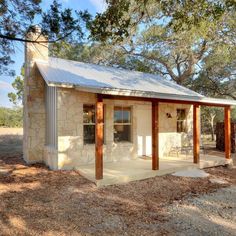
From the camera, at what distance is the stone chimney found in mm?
8906

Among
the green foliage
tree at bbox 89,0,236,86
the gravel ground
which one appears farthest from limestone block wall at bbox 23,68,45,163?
the green foliage

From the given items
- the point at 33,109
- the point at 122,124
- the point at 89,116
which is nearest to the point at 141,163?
the point at 122,124

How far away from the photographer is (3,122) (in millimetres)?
25938

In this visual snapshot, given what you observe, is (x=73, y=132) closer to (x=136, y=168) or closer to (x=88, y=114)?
(x=88, y=114)

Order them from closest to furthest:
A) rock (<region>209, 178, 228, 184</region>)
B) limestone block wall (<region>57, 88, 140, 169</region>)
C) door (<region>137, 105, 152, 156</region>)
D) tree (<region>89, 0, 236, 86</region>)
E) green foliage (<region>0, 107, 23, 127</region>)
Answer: tree (<region>89, 0, 236, 86</region>) < rock (<region>209, 178, 228, 184</region>) < limestone block wall (<region>57, 88, 140, 169</region>) < door (<region>137, 105, 152, 156</region>) < green foliage (<region>0, 107, 23, 127</region>)

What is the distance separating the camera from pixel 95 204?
195 inches

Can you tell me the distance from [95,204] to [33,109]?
17.5ft

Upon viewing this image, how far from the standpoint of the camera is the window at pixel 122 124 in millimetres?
9156

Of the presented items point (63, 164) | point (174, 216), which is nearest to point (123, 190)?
point (174, 216)

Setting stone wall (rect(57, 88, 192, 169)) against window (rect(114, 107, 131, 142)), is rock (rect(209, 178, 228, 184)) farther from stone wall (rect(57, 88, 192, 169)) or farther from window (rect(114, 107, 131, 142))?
window (rect(114, 107, 131, 142))

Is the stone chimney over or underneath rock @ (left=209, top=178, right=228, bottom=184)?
over

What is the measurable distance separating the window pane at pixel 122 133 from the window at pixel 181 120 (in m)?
2.94

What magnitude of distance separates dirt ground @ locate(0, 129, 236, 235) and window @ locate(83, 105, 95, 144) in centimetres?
145

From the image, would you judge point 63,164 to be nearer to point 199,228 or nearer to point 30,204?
point 30,204
